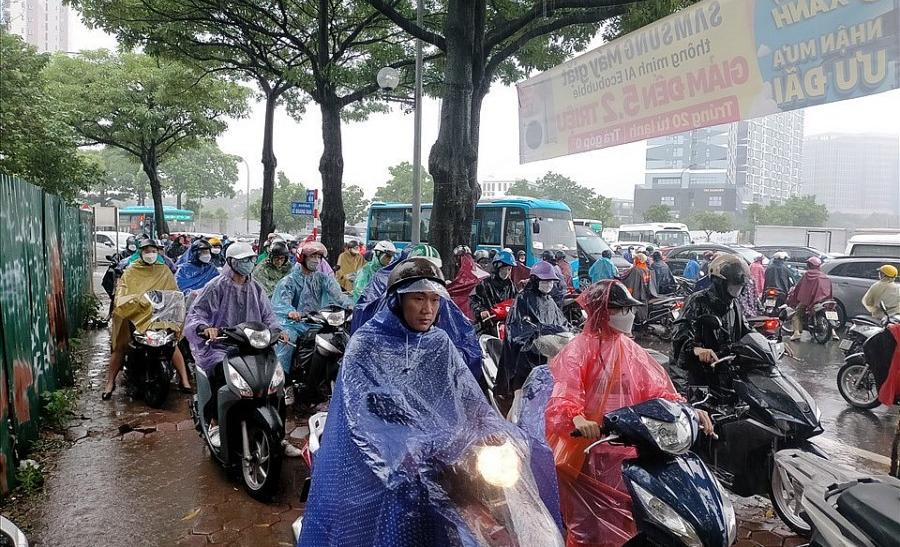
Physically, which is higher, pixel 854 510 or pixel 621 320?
pixel 621 320

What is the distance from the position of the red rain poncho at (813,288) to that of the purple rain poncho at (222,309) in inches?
376

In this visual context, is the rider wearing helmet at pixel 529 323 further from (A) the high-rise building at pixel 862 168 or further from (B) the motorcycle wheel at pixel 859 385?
(B) the motorcycle wheel at pixel 859 385

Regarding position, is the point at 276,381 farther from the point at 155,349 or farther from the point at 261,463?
the point at 155,349

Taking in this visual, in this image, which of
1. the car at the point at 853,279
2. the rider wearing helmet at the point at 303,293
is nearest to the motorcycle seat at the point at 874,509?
the rider wearing helmet at the point at 303,293

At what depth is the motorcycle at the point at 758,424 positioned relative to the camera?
339 cm

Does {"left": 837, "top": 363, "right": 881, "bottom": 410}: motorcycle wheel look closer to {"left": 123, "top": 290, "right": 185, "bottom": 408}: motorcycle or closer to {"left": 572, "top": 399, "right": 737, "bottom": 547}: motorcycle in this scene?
{"left": 572, "top": 399, "right": 737, "bottom": 547}: motorcycle

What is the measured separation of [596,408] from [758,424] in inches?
47.2

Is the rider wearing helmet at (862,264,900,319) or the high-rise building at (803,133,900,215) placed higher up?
the high-rise building at (803,133,900,215)

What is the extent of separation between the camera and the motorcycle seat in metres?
1.73

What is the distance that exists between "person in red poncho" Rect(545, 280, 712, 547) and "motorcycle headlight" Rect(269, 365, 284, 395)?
1.82 metres

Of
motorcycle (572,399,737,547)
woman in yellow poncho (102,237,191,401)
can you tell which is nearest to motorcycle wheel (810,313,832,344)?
motorcycle (572,399,737,547)

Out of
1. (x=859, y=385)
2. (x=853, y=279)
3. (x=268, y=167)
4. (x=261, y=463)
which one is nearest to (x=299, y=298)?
(x=261, y=463)

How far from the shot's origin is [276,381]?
152 inches

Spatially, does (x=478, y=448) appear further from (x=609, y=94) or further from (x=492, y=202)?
(x=492, y=202)
